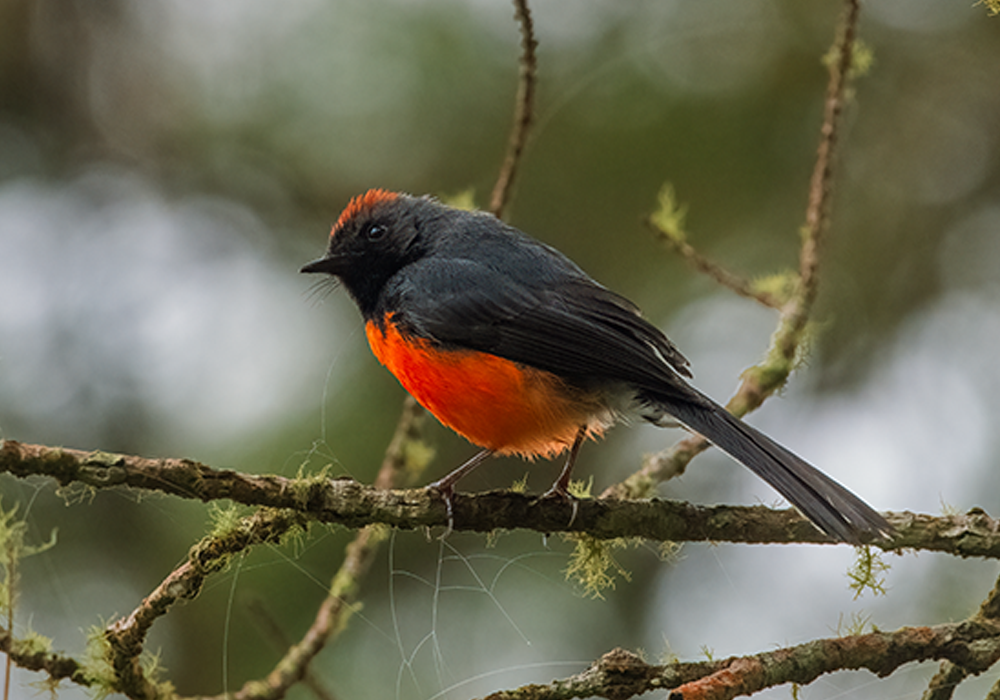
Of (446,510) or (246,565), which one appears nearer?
(246,565)

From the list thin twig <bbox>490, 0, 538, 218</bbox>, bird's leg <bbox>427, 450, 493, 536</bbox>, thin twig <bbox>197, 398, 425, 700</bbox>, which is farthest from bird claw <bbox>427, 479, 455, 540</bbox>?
thin twig <bbox>490, 0, 538, 218</bbox>

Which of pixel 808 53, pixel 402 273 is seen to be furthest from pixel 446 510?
pixel 808 53

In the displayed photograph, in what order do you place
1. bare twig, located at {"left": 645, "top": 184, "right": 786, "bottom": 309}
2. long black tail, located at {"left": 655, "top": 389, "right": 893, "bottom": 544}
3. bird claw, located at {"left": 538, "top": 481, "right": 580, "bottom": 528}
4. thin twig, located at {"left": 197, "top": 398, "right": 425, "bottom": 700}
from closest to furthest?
long black tail, located at {"left": 655, "top": 389, "right": 893, "bottom": 544}, thin twig, located at {"left": 197, "top": 398, "right": 425, "bottom": 700}, bird claw, located at {"left": 538, "top": 481, "right": 580, "bottom": 528}, bare twig, located at {"left": 645, "top": 184, "right": 786, "bottom": 309}

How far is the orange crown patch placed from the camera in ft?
11.4

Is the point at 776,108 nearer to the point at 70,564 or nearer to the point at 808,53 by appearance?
the point at 808,53

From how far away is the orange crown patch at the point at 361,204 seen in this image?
3.47 meters

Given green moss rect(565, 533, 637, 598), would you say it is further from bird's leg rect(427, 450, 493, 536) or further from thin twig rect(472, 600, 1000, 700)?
thin twig rect(472, 600, 1000, 700)

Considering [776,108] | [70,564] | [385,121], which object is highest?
[385,121]

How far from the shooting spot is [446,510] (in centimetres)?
229

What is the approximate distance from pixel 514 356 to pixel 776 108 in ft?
7.81

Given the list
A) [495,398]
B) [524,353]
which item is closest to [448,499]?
[495,398]

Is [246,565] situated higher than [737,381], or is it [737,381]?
[737,381]

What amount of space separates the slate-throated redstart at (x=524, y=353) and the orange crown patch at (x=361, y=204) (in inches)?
7.4

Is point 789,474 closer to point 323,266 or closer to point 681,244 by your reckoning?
point 681,244
